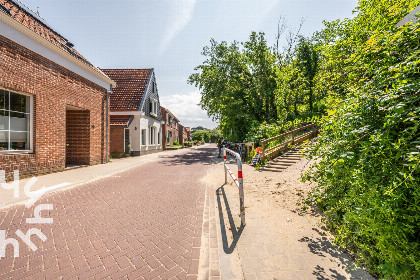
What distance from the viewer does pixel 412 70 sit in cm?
194

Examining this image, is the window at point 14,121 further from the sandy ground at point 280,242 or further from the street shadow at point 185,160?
the sandy ground at point 280,242

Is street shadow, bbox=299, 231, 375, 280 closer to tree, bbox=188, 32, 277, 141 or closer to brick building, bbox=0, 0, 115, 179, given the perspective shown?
brick building, bbox=0, 0, 115, 179

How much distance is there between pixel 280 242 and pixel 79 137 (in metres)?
11.8

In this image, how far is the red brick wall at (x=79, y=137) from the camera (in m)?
10.9

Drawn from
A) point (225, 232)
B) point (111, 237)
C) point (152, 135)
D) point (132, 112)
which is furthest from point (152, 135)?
point (225, 232)

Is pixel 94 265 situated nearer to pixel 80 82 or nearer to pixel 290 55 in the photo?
pixel 80 82

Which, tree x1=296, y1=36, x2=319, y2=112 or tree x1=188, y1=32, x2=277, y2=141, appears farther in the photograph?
tree x1=296, y1=36, x2=319, y2=112

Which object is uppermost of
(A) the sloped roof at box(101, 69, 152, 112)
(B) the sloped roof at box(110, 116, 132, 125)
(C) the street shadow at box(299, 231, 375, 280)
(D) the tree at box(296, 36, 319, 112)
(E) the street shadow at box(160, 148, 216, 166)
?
Answer: (D) the tree at box(296, 36, 319, 112)

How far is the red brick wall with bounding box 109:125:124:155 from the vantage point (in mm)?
16422

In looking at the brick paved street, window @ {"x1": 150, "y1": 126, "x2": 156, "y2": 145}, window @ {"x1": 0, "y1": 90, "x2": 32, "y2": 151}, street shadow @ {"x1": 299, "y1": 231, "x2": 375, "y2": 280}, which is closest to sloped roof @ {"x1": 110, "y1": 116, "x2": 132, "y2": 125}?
window @ {"x1": 150, "y1": 126, "x2": 156, "y2": 145}

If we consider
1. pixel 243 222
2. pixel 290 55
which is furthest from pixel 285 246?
pixel 290 55

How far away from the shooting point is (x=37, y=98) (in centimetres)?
761

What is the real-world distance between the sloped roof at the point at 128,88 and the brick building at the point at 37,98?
7034 millimetres

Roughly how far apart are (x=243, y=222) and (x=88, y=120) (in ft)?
35.6
